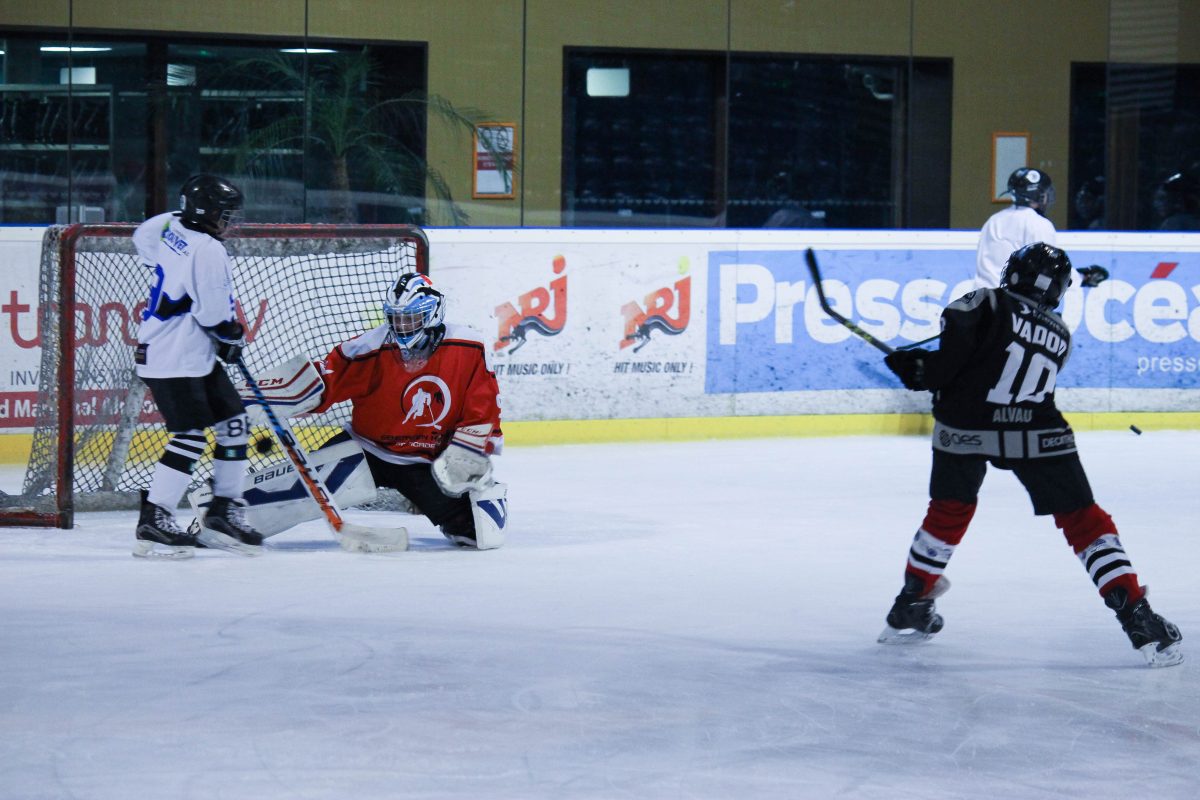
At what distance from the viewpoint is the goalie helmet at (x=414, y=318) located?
544 centimetres

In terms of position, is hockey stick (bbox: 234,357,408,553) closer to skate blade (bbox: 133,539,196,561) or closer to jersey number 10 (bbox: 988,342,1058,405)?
skate blade (bbox: 133,539,196,561)

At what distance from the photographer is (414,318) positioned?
17.9ft

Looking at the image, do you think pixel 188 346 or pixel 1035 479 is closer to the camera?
pixel 1035 479

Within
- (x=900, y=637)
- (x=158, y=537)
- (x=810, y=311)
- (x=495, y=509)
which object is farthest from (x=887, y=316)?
(x=900, y=637)

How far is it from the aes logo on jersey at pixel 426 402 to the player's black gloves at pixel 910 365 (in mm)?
1945

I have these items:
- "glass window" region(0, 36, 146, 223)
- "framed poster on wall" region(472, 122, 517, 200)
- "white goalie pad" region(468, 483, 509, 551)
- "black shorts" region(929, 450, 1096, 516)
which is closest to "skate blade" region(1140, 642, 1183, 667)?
"black shorts" region(929, 450, 1096, 516)

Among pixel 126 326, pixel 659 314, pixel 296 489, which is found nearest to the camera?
pixel 296 489

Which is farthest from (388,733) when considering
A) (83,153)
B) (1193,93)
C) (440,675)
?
(1193,93)

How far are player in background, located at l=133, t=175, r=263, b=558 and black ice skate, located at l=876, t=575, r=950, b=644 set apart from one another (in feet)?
6.98

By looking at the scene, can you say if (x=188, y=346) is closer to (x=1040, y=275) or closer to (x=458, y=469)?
(x=458, y=469)

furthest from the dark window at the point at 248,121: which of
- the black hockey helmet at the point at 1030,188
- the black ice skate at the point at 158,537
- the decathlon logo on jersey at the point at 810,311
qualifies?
the black ice skate at the point at 158,537

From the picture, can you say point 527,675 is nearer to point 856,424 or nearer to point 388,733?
point 388,733

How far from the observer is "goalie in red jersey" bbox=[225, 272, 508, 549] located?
17.9ft

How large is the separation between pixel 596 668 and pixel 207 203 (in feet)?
6.94
